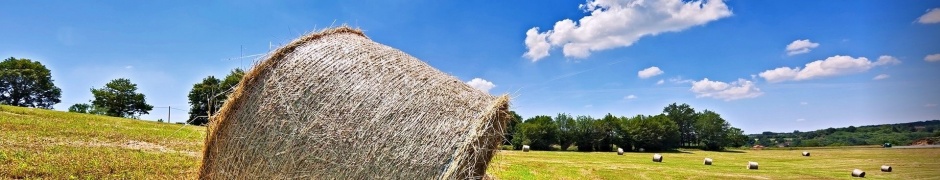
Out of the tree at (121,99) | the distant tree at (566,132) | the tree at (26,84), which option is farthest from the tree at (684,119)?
the tree at (26,84)

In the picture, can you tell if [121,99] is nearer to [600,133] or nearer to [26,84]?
[26,84]

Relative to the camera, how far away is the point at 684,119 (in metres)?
103

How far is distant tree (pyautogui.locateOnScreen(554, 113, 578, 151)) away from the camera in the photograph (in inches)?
2968

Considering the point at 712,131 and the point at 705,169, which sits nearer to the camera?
the point at 705,169

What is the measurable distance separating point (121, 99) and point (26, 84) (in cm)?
996

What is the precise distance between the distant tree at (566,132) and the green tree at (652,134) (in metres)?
7.93

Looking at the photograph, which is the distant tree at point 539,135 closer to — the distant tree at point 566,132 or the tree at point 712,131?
the distant tree at point 566,132

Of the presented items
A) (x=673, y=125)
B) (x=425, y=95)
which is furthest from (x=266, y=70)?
(x=673, y=125)

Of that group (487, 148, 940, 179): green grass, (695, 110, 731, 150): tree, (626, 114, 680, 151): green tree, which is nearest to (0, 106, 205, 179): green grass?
(487, 148, 940, 179): green grass

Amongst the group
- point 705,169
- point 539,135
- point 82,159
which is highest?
point 82,159

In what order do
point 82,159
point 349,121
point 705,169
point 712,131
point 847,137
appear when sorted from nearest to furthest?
→ point 349,121 → point 82,159 → point 705,169 → point 847,137 → point 712,131

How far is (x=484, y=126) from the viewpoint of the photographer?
17.9 ft

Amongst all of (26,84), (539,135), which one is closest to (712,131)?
(539,135)

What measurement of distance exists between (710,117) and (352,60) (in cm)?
9921
